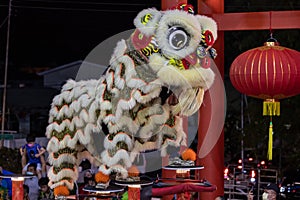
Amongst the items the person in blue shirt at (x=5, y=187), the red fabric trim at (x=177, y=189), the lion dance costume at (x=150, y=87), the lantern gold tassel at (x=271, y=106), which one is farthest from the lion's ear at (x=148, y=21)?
the person in blue shirt at (x=5, y=187)

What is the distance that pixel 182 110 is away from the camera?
4.20 meters

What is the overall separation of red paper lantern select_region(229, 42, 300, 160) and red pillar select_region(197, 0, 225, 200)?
0.69 m

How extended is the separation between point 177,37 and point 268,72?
1.95 metres

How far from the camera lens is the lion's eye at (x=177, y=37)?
3.91 metres

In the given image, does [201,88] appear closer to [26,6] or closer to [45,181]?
[45,181]

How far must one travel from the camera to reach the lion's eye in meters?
3.91

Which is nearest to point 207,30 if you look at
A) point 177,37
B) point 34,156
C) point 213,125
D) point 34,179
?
point 177,37

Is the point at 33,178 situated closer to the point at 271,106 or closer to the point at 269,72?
the point at 271,106

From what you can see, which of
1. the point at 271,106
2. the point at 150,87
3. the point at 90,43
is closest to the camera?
the point at 150,87

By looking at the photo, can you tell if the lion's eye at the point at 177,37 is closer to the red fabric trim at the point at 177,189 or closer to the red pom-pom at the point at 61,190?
the red fabric trim at the point at 177,189

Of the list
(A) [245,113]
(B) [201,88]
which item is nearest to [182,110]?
(B) [201,88]

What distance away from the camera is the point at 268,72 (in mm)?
5617

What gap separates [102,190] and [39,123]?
28.6ft

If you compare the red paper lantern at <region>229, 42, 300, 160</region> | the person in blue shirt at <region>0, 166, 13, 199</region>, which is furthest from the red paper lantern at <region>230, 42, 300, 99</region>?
the person in blue shirt at <region>0, 166, 13, 199</region>
